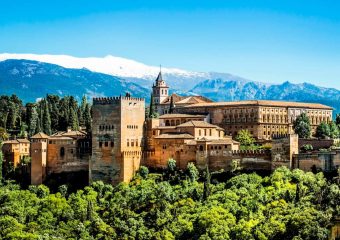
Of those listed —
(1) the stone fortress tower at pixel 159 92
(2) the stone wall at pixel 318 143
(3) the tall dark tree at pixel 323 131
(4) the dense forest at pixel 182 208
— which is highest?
(1) the stone fortress tower at pixel 159 92

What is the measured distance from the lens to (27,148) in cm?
7975

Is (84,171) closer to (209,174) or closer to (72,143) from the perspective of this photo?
(72,143)

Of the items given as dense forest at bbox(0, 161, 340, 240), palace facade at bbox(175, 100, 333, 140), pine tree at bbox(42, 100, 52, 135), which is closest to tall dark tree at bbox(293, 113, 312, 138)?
palace facade at bbox(175, 100, 333, 140)

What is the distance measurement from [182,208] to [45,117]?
38.5m

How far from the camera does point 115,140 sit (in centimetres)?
6812

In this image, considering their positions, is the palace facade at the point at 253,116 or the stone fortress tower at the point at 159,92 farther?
the stone fortress tower at the point at 159,92

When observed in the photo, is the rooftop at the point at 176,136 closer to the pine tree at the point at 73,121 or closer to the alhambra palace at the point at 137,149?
the alhambra palace at the point at 137,149

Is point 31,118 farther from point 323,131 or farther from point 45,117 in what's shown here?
point 323,131

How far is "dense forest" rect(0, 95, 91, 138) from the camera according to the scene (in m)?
92.3

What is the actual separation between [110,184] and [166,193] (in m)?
8.60

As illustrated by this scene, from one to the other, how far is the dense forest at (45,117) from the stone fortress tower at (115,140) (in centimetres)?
2059

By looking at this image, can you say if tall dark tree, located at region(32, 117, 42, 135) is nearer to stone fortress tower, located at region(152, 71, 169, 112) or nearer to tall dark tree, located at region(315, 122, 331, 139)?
stone fortress tower, located at region(152, 71, 169, 112)

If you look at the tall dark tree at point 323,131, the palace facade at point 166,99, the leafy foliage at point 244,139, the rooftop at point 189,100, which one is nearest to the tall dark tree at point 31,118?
the palace facade at point 166,99

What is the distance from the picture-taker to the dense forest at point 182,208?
52312mm
